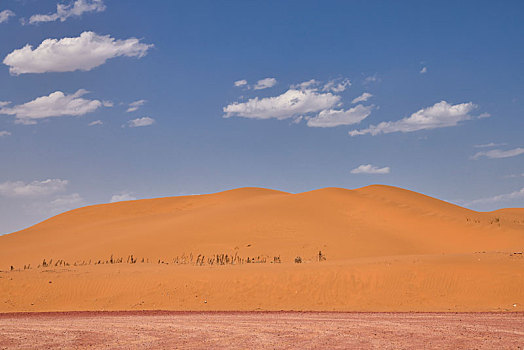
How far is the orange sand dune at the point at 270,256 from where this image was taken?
24.2m

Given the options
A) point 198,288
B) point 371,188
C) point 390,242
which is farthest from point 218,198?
point 198,288

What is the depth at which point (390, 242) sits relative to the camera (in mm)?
40156

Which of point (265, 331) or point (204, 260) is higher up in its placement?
point (204, 260)

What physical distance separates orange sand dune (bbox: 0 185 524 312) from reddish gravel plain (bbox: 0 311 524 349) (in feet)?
11.0

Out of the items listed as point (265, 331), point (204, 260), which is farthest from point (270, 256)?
point (265, 331)

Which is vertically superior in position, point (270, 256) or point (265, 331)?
point (270, 256)

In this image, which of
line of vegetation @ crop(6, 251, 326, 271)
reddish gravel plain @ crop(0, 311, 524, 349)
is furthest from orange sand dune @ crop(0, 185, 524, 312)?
reddish gravel plain @ crop(0, 311, 524, 349)

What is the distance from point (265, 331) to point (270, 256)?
20355 mm

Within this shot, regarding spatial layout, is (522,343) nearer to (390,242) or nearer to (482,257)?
(482,257)

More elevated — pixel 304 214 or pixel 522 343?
pixel 304 214

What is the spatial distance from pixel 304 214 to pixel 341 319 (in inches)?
1100

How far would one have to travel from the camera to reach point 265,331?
52.3 feet

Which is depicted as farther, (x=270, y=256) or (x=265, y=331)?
(x=270, y=256)

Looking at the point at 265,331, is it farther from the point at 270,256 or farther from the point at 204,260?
the point at 204,260
